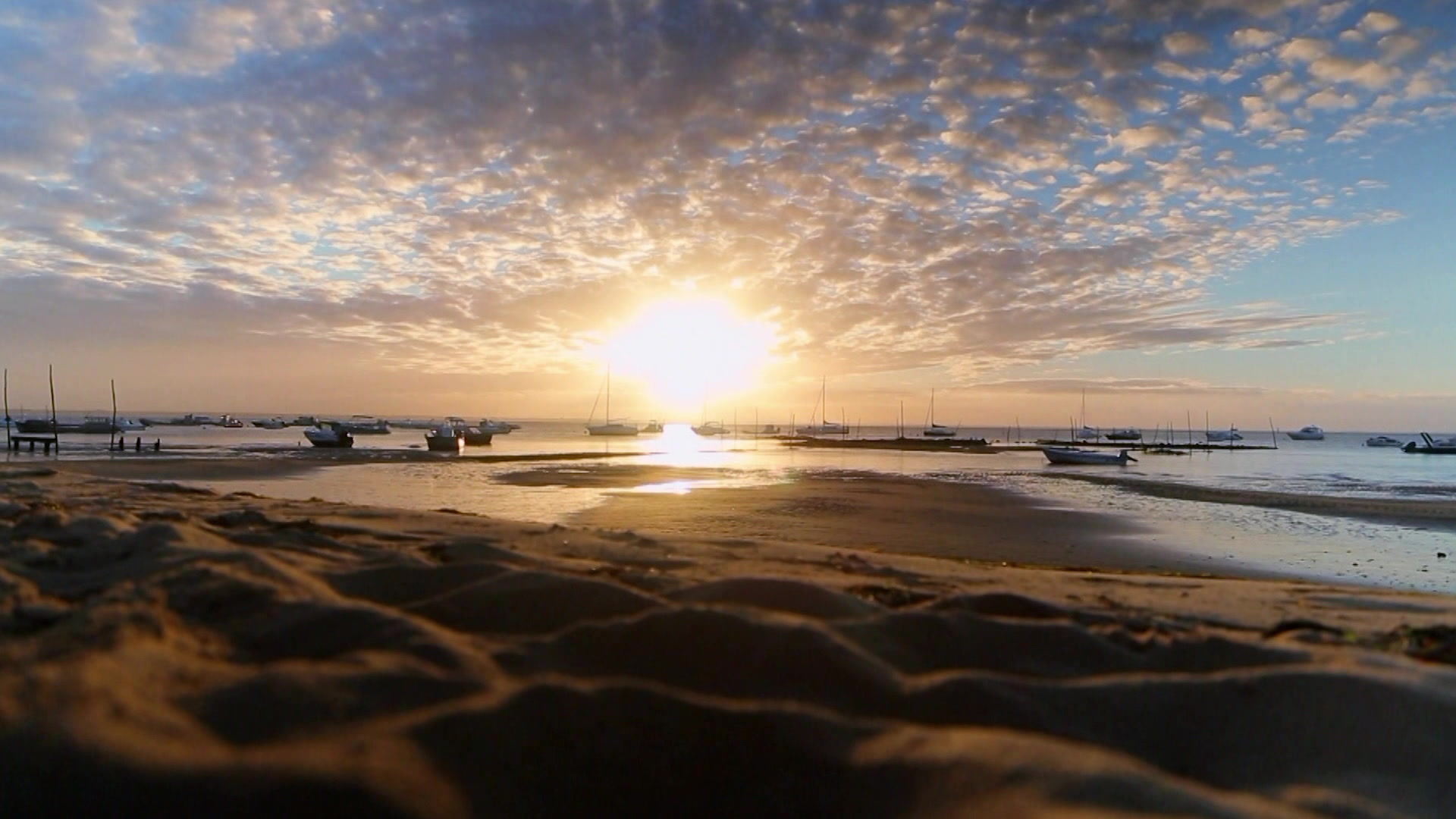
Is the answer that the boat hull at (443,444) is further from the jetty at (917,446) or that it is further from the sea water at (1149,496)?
the jetty at (917,446)

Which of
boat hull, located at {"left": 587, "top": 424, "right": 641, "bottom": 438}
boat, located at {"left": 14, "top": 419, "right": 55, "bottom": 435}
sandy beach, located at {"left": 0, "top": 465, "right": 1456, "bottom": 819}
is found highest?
boat, located at {"left": 14, "top": 419, "right": 55, "bottom": 435}

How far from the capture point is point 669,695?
284 centimetres

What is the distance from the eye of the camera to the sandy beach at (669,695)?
234cm

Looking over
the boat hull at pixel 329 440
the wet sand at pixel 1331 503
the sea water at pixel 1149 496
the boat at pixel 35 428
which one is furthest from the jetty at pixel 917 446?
the boat at pixel 35 428

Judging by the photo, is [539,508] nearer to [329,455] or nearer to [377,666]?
[377,666]

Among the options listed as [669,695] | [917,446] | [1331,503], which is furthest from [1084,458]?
[669,695]

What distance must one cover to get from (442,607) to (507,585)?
0.37m

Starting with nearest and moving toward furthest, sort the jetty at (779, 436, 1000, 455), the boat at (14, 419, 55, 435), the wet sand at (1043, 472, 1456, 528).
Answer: the wet sand at (1043, 472, 1456, 528)
the boat at (14, 419, 55, 435)
the jetty at (779, 436, 1000, 455)

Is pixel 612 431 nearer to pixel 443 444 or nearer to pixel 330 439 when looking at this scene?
pixel 443 444

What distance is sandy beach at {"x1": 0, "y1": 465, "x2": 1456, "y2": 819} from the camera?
7.66 ft

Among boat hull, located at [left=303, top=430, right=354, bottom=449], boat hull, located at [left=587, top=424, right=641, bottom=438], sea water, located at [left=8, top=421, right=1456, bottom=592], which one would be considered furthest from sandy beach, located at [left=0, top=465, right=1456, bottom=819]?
boat hull, located at [left=587, top=424, right=641, bottom=438]

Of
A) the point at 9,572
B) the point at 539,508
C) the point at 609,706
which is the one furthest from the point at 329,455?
the point at 609,706

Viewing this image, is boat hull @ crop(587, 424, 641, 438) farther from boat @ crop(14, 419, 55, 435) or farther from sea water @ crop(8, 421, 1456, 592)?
boat @ crop(14, 419, 55, 435)

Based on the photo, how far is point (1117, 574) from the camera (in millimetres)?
7820
